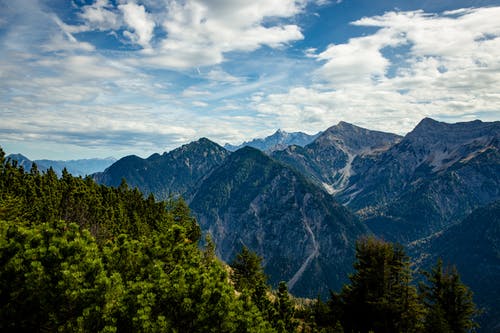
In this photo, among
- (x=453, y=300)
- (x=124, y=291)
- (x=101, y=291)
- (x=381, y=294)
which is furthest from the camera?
(x=453, y=300)

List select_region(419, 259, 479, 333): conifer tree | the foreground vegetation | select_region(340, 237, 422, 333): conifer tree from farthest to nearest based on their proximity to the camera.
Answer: select_region(419, 259, 479, 333): conifer tree < select_region(340, 237, 422, 333): conifer tree < the foreground vegetation

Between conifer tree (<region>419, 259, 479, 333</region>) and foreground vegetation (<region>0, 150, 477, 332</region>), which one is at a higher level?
foreground vegetation (<region>0, 150, 477, 332</region>)

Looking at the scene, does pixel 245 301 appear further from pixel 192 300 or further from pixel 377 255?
pixel 377 255

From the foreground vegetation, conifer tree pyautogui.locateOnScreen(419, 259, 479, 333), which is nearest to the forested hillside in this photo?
the foreground vegetation

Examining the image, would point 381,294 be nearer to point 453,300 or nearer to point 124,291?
point 453,300

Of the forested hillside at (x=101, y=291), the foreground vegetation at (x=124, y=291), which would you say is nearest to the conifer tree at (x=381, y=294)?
the foreground vegetation at (x=124, y=291)

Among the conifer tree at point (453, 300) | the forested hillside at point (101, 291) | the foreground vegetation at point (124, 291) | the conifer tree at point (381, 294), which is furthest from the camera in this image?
the conifer tree at point (453, 300)

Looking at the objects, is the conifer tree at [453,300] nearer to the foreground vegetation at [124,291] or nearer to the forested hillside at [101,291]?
the foreground vegetation at [124,291]

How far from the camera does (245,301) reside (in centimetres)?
2656

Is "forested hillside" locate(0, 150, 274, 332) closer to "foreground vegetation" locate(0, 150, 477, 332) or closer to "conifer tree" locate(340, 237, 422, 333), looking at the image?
"foreground vegetation" locate(0, 150, 477, 332)

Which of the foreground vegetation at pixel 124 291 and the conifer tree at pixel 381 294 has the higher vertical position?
the foreground vegetation at pixel 124 291

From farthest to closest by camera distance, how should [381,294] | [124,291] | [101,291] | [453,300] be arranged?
[453,300]
[381,294]
[124,291]
[101,291]

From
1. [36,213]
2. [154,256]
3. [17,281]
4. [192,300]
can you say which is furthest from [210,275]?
[36,213]

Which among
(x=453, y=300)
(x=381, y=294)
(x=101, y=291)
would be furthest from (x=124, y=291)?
(x=453, y=300)
